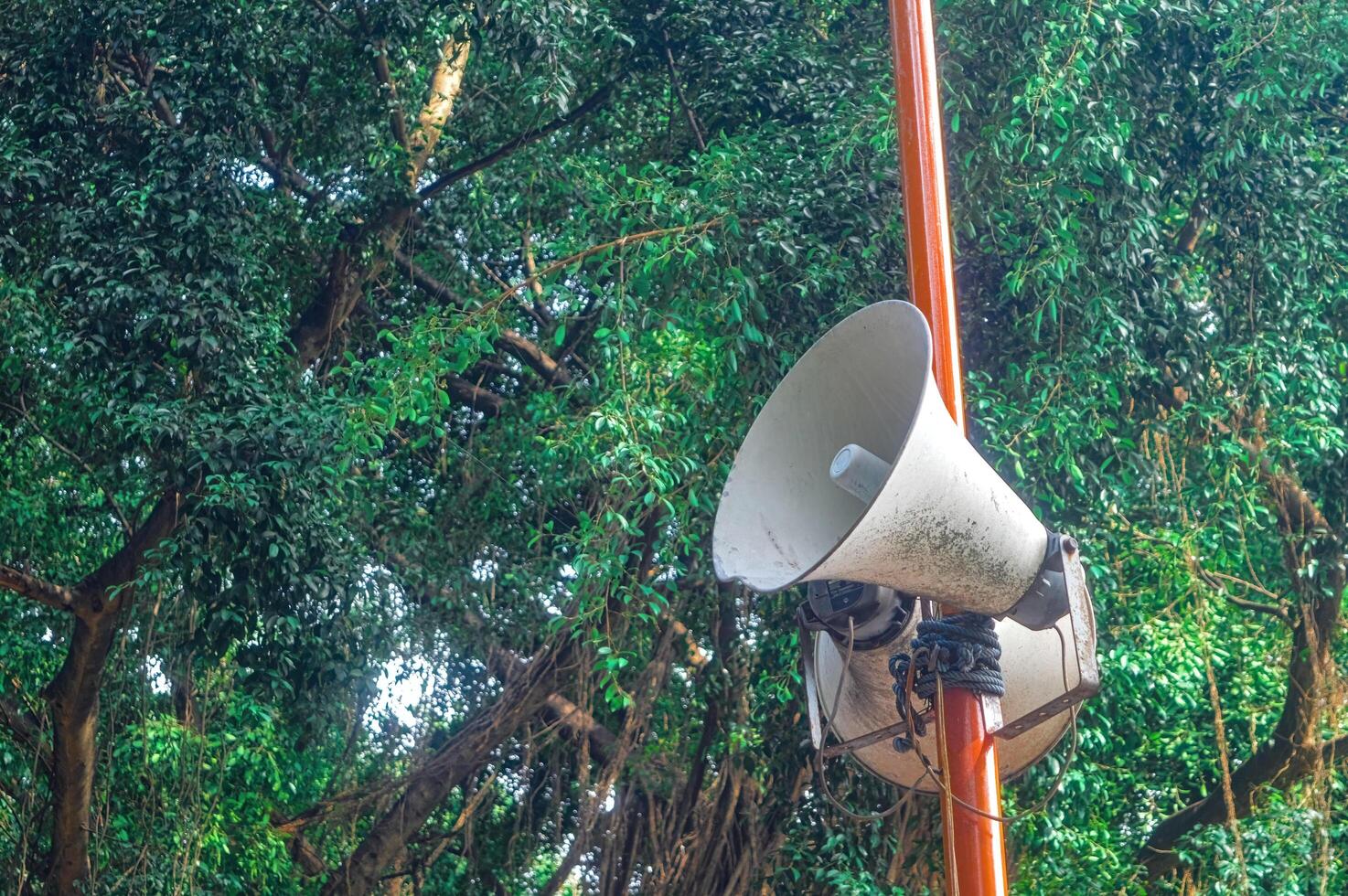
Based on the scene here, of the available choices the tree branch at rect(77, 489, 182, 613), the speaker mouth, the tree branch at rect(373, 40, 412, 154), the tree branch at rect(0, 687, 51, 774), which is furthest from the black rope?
the tree branch at rect(0, 687, 51, 774)

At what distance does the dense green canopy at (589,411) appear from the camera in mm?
5773

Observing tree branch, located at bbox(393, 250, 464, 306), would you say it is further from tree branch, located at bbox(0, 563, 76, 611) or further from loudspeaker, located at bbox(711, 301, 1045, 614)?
loudspeaker, located at bbox(711, 301, 1045, 614)

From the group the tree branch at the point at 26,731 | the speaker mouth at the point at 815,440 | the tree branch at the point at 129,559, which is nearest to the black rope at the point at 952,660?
the speaker mouth at the point at 815,440

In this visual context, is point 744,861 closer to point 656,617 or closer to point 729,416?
point 656,617

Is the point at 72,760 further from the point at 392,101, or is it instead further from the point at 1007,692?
the point at 1007,692

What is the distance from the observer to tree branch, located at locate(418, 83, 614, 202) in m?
7.34

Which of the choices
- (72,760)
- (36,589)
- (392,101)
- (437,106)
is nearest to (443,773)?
(72,760)

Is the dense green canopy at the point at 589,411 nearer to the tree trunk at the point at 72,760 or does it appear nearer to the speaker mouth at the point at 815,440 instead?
the tree trunk at the point at 72,760

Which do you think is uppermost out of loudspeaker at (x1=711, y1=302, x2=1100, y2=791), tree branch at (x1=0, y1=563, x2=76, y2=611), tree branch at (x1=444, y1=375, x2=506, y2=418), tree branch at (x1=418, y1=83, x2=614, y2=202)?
tree branch at (x1=418, y1=83, x2=614, y2=202)

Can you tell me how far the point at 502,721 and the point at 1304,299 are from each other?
3682 millimetres

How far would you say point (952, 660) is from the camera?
2.90 m

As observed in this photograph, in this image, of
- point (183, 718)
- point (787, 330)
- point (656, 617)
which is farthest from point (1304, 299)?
point (183, 718)

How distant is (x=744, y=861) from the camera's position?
20.6ft

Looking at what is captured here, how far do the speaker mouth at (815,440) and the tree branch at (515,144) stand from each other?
4.17 meters
